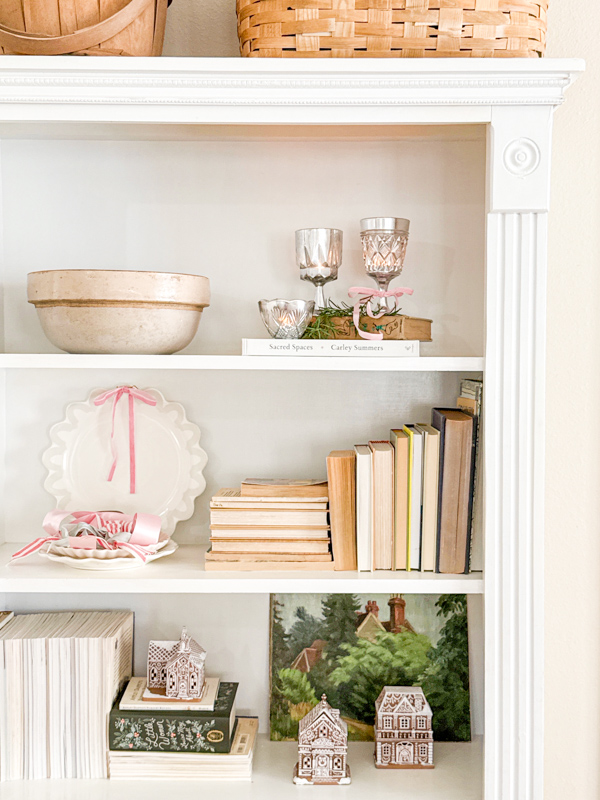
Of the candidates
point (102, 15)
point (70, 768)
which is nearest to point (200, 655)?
point (70, 768)

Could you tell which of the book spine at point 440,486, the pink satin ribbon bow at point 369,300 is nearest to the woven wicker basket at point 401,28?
the pink satin ribbon bow at point 369,300

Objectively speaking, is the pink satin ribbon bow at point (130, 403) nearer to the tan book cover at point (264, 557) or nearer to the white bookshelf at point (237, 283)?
→ the white bookshelf at point (237, 283)

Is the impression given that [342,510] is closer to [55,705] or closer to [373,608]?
[373,608]

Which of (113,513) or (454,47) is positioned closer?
(454,47)

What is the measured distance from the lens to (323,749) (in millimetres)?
1321

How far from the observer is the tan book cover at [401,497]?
1.30 meters

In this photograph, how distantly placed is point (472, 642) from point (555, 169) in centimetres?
95

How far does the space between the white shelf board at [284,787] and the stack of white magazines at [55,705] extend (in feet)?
0.11

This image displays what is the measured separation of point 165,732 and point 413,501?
60cm

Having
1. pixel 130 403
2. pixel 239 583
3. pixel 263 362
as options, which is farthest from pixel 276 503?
pixel 130 403

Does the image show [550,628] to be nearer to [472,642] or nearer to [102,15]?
[472,642]

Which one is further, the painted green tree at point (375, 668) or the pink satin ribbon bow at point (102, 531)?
the painted green tree at point (375, 668)

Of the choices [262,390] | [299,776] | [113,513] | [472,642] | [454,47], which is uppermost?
[454,47]

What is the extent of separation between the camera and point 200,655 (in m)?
1.35
